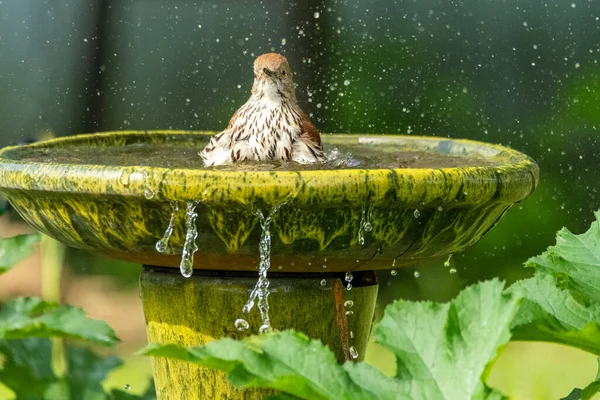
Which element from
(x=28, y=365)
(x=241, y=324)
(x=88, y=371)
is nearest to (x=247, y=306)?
(x=241, y=324)

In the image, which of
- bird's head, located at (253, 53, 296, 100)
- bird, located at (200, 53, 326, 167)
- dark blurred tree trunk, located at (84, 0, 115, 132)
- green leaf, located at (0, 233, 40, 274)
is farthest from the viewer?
dark blurred tree trunk, located at (84, 0, 115, 132)

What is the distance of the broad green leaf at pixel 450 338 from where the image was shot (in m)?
1.24

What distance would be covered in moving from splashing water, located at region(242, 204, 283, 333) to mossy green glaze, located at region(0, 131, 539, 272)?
0.06ft

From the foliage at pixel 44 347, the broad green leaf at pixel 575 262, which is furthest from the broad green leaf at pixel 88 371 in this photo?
the broad green leaf at pixel 575 262

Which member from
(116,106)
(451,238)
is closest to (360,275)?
(451,238)

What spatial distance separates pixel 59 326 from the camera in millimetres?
1660

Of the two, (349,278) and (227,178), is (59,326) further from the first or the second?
(349,278)

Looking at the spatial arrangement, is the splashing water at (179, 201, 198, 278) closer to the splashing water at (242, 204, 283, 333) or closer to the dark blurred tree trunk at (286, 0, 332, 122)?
the splashing water at (242, 204, 283, 333)

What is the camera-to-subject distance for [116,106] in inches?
237

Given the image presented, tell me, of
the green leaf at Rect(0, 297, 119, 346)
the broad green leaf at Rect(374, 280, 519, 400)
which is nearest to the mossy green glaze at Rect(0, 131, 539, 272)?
the green leaf at Rect(0, 297, 119, 346)

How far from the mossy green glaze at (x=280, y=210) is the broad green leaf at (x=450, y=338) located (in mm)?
461

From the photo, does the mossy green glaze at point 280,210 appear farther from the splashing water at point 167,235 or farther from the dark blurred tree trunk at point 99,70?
the dark blurred tree trunk at point 99,70

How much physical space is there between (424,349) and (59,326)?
27.3 inches

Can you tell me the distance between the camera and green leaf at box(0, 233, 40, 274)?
1.88m
